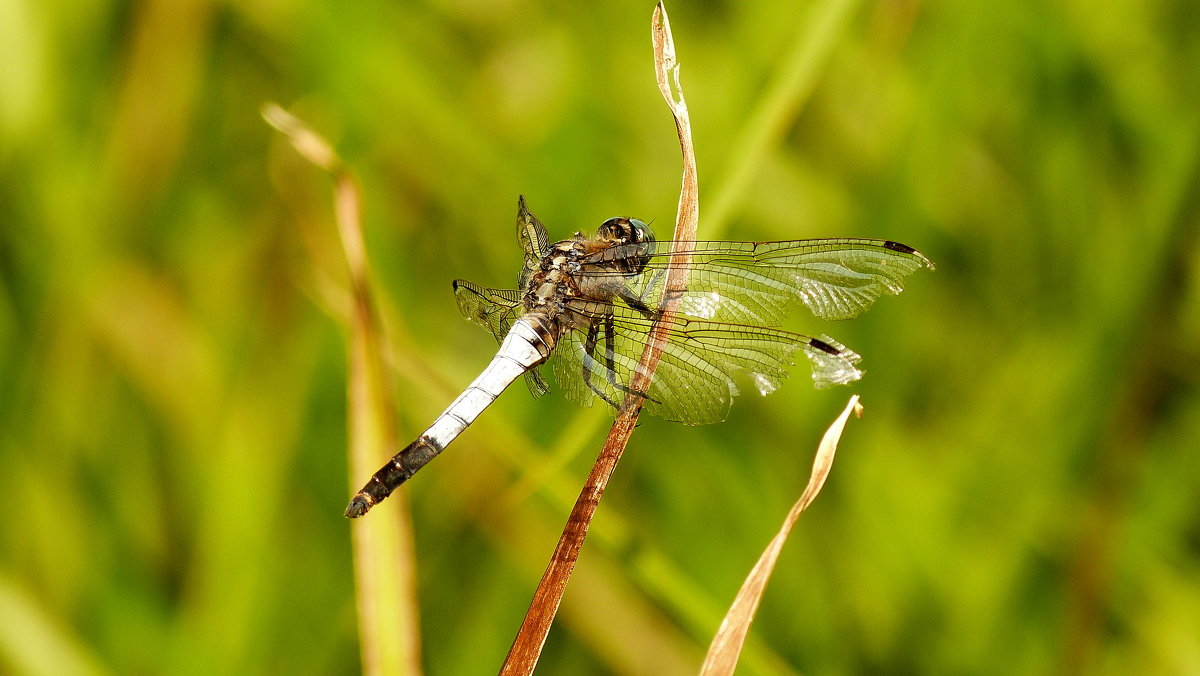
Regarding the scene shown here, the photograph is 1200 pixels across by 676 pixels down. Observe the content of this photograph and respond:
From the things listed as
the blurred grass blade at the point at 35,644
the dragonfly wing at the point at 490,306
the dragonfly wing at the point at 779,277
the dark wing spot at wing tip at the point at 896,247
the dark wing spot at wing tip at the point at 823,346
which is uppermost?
the dark wing spot at wing tip at the point at 896,247

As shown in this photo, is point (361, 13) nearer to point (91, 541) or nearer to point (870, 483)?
point (91, 541)

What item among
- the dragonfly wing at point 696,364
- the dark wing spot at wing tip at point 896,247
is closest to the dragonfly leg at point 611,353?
the dragonfly wing at point 696,364

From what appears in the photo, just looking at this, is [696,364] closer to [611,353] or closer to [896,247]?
[611,353]

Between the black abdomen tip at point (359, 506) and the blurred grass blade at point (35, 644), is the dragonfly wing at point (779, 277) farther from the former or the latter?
the blurred grass blade at point (35, 644)

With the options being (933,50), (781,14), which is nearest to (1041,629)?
(933,50)

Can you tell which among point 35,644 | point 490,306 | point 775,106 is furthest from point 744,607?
point 35,644
